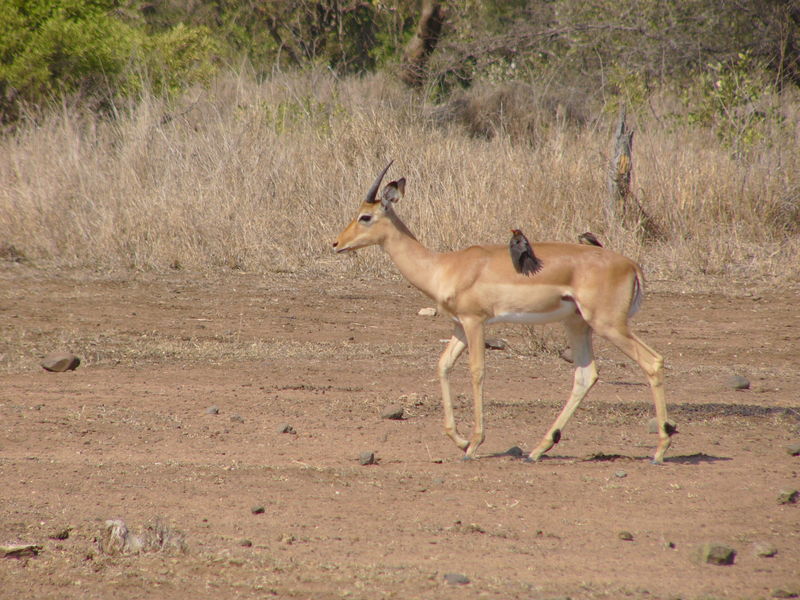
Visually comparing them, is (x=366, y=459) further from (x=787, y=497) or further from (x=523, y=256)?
(x=787, y=497)

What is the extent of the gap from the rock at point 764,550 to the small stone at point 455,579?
4.64 feet

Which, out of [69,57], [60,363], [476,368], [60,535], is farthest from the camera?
[69,57]

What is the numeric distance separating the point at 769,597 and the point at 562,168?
1004 centimetres

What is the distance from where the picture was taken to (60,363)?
27.1 ft

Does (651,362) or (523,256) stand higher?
(523,256)

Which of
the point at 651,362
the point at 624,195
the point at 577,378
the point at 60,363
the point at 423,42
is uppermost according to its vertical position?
the point at 651,362

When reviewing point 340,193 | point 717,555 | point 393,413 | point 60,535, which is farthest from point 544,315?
point 340,193

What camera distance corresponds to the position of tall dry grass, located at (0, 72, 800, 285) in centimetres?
1299

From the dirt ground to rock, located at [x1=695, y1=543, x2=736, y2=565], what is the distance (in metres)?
0.06

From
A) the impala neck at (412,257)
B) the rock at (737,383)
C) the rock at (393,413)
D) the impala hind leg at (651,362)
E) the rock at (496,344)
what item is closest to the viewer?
the impala hind leg at (651,362)

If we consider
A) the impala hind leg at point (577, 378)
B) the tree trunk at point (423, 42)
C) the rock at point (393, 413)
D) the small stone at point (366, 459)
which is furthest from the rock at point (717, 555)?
the tree trunk at point (423, 42)

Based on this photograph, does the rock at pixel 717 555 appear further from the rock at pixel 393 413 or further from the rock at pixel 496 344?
the rock at pixel 496 344

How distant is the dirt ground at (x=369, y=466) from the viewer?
4.46 m

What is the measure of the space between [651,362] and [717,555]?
1.55 metres
